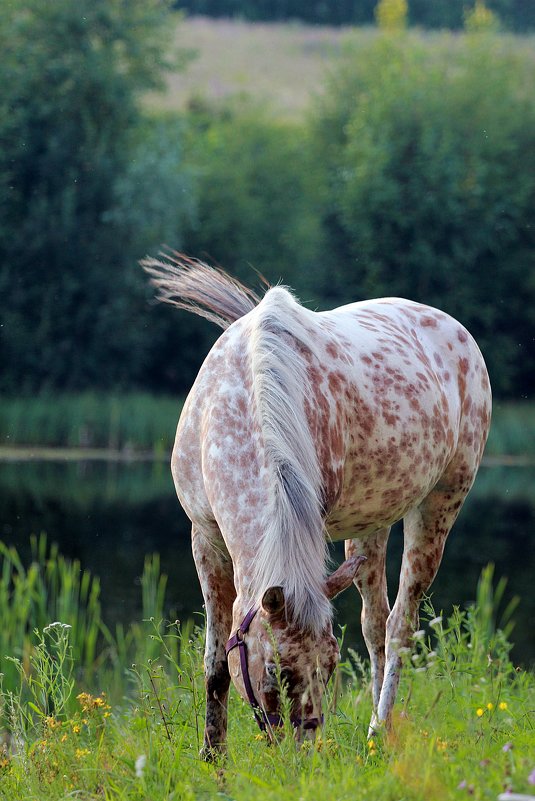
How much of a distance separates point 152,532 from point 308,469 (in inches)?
521

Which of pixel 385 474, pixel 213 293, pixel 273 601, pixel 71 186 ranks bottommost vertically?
pixel 273 601

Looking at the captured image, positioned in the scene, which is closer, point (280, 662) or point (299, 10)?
point (280, 662)

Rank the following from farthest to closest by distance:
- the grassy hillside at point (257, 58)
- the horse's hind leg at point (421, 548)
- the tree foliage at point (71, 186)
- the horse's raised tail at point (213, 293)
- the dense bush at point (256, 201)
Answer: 1. the grassy hillside at point (257, 58)
2. the dense bush at point (256, 201)
3. the tree foliage at point (71, 186)
4. the horse's hind leg at point (421, 548)
5. the horse's raised tail at point (213, 293)

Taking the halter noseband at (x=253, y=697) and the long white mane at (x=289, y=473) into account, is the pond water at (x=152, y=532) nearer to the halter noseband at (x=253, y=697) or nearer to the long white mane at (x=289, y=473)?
the long white mane at (x=289, y=473)

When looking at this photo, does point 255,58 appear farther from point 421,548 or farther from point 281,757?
point 281,757

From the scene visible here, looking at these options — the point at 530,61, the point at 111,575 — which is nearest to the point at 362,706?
the point at 111,575

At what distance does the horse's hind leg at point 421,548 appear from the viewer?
4590mm

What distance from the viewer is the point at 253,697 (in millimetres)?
2938

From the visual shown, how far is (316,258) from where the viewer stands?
3366 centimetres

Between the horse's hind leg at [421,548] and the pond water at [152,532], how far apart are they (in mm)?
5167

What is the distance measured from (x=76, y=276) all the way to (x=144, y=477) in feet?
30.2

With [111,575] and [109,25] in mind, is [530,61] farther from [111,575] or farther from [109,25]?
[111,575]

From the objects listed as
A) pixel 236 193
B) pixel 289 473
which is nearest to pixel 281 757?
pixel 289 473

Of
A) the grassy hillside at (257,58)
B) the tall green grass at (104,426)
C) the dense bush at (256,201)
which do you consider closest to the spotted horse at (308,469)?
the tall green grass at (104,426)
